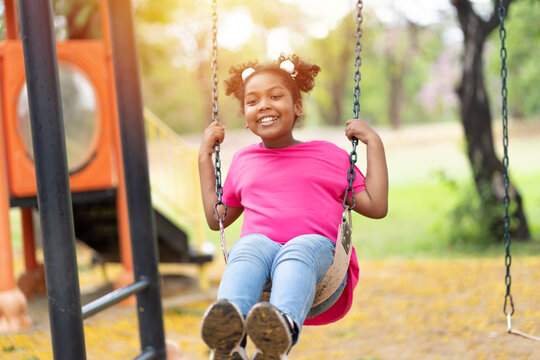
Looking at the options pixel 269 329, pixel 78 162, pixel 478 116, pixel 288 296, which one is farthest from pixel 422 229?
pixel 269 329

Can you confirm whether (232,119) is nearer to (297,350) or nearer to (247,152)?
(297,350)

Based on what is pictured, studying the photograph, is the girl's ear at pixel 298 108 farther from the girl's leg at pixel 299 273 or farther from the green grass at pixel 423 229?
the green grass at pixel 423 229

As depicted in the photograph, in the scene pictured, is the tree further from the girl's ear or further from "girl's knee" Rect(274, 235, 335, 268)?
"girl's knee" Rect(274, 235, 335, 268)

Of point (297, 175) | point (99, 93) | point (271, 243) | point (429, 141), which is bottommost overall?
point (429, 141)

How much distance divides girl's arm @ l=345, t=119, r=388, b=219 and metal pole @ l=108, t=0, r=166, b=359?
1.90 meters

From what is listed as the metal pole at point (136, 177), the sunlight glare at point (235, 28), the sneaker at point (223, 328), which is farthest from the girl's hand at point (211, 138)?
the sunlight glare at point (235, 28)

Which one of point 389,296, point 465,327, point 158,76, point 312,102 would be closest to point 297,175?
point 465,327

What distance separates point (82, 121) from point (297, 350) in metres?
3.01

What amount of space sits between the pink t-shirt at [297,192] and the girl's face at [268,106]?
13cm

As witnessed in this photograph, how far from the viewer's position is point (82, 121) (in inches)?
249

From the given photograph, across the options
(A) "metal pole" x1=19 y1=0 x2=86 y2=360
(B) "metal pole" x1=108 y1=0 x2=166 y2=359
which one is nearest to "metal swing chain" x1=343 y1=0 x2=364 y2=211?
(A) "metal pole" x1=19 y1=0 x2=86 y2=360

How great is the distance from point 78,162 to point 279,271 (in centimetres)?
436

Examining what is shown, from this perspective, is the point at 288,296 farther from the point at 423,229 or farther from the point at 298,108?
the point at 423,229

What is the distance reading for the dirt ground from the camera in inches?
193
